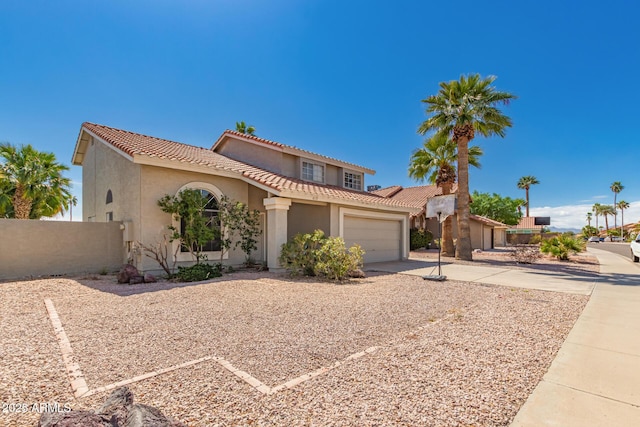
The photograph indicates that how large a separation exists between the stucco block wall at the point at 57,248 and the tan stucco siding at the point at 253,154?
25.0 feet

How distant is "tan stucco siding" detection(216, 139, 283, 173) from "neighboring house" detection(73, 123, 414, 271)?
0.05 meters

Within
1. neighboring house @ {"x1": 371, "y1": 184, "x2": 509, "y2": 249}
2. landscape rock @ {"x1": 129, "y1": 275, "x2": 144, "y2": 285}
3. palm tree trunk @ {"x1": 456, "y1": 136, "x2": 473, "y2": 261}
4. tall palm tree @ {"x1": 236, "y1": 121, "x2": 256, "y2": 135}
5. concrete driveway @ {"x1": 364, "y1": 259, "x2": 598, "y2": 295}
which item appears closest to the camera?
concrete driveway @ {"x1": 364, "y1": 259, "x2": 598, "y2": 295}

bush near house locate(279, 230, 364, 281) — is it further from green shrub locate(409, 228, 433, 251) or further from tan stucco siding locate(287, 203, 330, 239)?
green shrub locate(409, 228, 433, 251)

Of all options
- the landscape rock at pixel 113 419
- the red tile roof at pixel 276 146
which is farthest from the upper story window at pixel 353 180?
the landscape rock at pixel 113 419

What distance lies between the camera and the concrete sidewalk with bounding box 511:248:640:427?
9.43 ft

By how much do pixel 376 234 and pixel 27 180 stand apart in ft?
71.0

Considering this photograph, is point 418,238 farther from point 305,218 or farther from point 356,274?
point 356,274

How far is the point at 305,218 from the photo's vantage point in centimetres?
1475

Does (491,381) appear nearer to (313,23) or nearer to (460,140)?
(313,23)

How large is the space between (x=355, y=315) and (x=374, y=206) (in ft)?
32.9

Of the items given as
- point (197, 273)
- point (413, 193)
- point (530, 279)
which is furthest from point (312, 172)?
point (413, 193)

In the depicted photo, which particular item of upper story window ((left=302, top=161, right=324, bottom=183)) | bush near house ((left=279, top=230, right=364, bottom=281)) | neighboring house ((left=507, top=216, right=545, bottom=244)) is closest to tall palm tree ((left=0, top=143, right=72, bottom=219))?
upper story window ((left=302, top=161, right=324, bottom=183))

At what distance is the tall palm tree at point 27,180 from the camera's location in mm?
18938

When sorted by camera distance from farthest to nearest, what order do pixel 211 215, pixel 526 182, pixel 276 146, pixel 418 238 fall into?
pixel 526 182 → pixel 418 238 → pixel 276 146 → pixel 211 215
